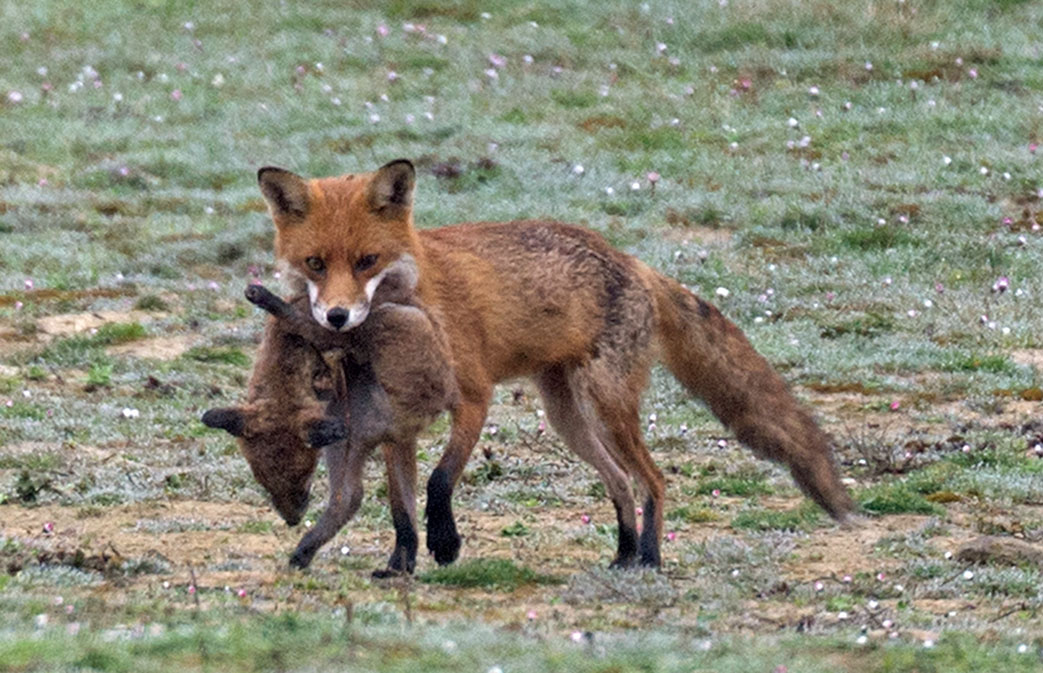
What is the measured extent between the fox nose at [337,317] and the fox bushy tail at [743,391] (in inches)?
87.5

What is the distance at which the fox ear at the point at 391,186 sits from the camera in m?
8.24

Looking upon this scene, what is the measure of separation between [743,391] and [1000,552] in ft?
5.08

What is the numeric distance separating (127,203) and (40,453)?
788 cm

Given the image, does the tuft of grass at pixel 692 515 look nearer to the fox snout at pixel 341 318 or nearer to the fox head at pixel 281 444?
the fox head at pixel 281 444

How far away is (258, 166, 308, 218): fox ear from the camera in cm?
812

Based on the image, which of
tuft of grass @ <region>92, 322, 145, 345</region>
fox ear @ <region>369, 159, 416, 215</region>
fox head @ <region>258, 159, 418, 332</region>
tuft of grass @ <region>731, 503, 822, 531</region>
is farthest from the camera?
tuft of grass @ <region>92, 322, 145, 345</region>

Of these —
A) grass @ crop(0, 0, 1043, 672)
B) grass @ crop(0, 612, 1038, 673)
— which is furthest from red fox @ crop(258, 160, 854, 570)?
grass @ crop(0, 612, 1038, 673)

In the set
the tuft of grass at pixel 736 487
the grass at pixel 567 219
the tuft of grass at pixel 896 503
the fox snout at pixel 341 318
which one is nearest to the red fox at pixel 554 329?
the fox snout at pixel 341 318

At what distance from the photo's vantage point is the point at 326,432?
737 centimetres

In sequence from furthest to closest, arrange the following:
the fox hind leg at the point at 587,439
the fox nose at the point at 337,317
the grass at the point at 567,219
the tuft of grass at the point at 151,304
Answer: the tuft of grass at the point at 151,304 → the fox hind leg at the point at 587,439 → the fox nose at the point at 337,317 → the grass at the point at 567,219

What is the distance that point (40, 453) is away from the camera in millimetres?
10680

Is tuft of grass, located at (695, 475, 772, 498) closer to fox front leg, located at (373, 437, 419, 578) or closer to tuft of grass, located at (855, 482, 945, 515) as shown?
tuft of grass, located at (855, 482, 945, 515)

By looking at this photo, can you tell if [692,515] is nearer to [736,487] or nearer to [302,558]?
[736,487]

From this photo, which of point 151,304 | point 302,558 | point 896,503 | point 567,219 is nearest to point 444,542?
point 302,558
